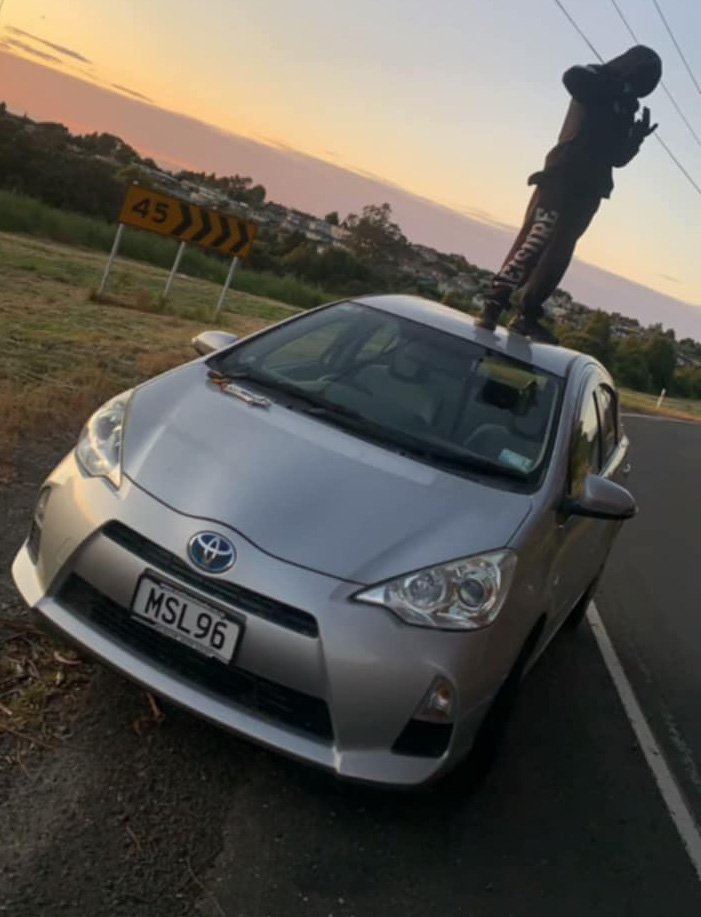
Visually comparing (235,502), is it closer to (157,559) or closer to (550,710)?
(157,559)

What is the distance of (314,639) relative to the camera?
11.4 feet

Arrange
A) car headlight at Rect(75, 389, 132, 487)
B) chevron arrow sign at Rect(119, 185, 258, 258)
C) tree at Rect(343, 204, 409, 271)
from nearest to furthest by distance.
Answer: car headlight at Rect(75, 389, 132, 487), chevron arrow sign at Rect(119, 185, 258, 258), tree at Rect(343, 204, 409, 271)

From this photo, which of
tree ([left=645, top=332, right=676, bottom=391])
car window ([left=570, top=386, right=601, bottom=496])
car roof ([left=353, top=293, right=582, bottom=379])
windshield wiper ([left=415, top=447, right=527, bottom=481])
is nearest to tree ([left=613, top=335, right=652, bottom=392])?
tree ([left=645, top=332, right=676, bottom=391])

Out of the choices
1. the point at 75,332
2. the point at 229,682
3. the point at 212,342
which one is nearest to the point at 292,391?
the point at 212,342

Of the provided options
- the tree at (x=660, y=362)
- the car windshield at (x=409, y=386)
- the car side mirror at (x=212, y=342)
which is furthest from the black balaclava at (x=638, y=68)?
the tree at (x=660, y=362)

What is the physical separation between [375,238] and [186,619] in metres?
42.8

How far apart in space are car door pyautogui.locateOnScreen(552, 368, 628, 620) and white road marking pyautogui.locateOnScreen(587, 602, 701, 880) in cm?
51

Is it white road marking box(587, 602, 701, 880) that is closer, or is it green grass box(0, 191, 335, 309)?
white road marking box(587, 602, 701, 880)

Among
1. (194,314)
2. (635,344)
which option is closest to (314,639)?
(194,314)

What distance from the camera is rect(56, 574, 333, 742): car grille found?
3.57 m

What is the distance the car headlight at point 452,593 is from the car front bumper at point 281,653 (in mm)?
42

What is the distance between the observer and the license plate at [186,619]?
3.55 m

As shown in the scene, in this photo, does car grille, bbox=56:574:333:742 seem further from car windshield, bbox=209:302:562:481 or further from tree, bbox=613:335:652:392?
tree, bbox=613:335:652:392

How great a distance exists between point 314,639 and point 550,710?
2.29 metres
